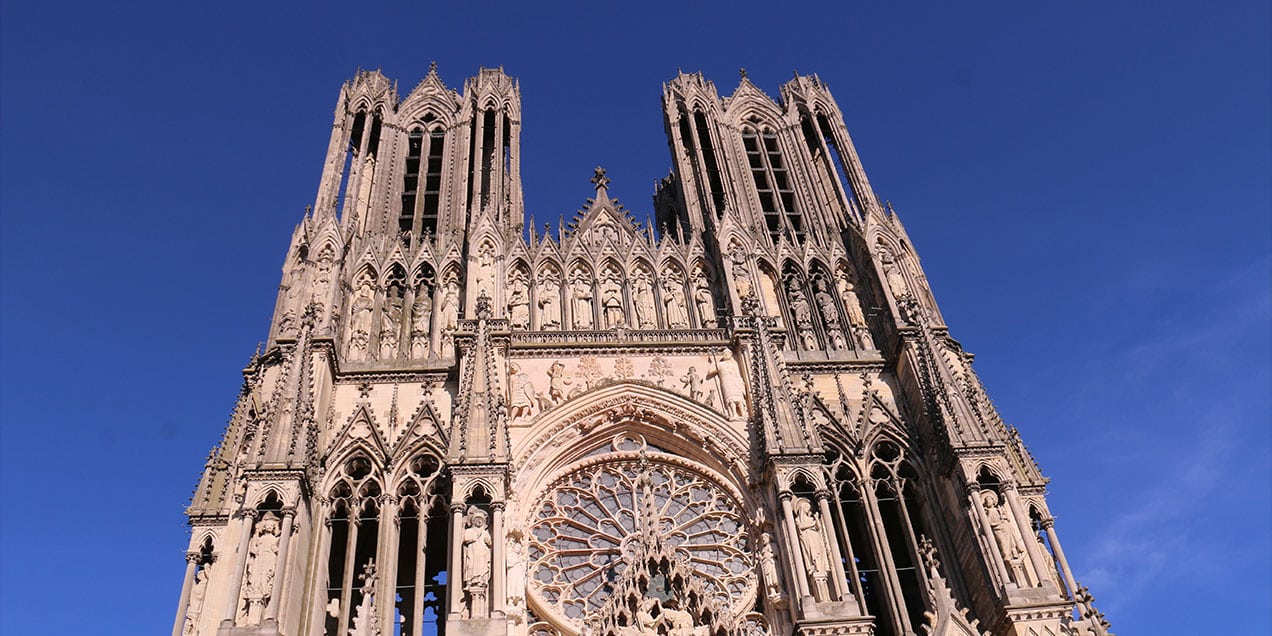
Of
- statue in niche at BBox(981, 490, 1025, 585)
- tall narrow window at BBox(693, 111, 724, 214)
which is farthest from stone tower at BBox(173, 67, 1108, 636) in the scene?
tall narrow window at BBox(693, 111, 724, 214)

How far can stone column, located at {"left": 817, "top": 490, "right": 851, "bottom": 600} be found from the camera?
1588 centimetres

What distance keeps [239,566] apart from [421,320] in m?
7.18

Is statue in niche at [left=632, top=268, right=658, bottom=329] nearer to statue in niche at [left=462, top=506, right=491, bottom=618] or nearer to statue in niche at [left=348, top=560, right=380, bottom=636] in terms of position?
statue in niche at [left=462, top=506, right=491, bottom=618]

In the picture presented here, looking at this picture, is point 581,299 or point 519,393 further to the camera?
point 581,299

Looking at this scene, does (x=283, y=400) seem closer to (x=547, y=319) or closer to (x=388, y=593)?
(x=388, y=593)

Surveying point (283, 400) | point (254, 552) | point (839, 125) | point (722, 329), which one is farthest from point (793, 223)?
point (254, 552)

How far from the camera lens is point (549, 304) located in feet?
71.7

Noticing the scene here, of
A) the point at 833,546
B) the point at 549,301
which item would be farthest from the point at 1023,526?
the point at 549,301

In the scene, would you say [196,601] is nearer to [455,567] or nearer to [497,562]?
[455,567]

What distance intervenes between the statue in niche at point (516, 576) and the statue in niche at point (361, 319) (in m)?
5.37

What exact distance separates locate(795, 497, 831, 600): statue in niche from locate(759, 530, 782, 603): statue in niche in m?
0.82

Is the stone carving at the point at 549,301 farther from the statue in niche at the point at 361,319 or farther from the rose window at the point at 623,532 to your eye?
the rose window at the point at 623,532

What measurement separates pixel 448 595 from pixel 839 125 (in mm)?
16579

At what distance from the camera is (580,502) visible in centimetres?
1861
